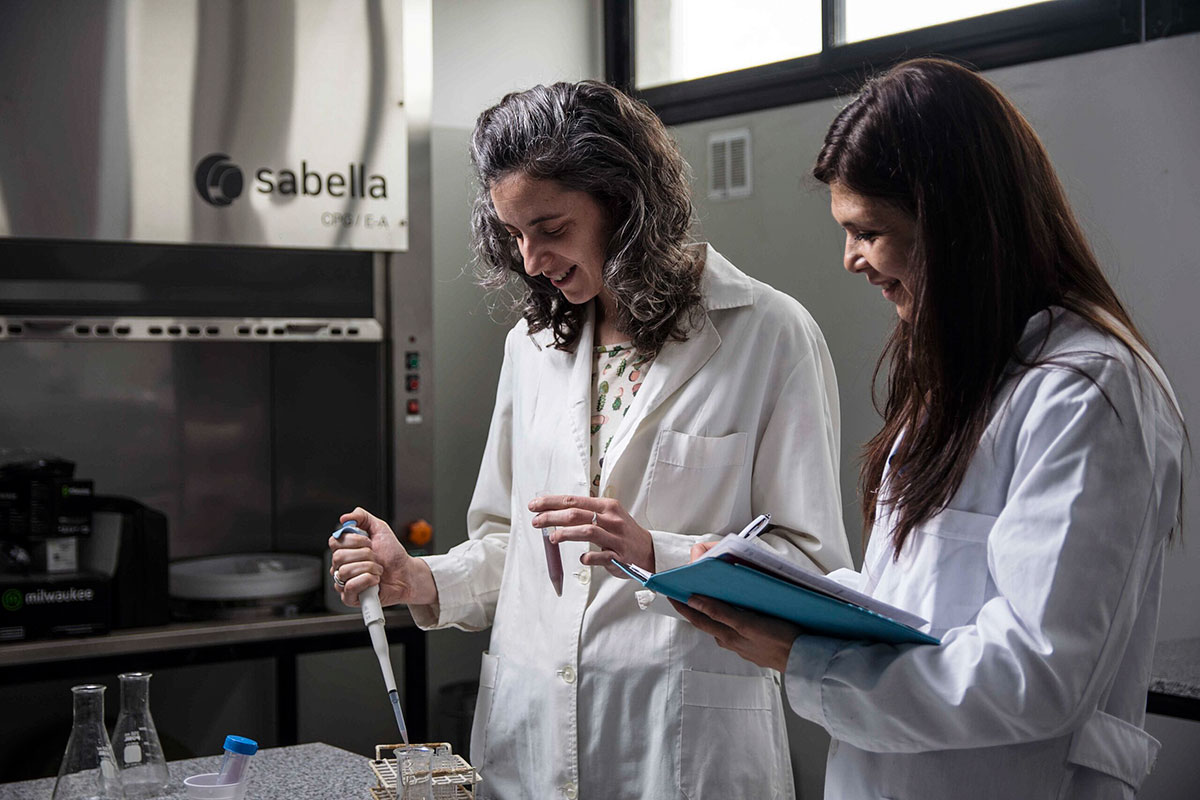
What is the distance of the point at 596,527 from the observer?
1442mm

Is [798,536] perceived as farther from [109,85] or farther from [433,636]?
[433,636]

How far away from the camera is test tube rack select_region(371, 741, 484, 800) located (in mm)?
1238

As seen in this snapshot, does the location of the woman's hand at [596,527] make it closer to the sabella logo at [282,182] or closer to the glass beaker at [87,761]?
the glass beaker at [87,761]

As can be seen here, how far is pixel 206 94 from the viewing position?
2.53 metres

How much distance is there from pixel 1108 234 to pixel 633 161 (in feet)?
4.10

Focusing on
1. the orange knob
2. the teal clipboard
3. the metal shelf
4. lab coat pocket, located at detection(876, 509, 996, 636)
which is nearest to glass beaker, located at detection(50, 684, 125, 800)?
the teal clipboard

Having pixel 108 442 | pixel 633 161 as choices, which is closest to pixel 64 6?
pixel 108 442

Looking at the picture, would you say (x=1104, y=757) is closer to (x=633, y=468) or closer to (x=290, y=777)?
(x=633, y=468)

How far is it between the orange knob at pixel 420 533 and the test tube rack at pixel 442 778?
141 centimetres

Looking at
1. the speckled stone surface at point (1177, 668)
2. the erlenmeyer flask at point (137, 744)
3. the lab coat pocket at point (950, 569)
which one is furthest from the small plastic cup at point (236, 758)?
the speckled stone surface at point (1177, 668)

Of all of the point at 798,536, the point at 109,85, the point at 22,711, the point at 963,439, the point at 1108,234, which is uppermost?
the point at 109,85

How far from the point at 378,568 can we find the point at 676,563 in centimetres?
41

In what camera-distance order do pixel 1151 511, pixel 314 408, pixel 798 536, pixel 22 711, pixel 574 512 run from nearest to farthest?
1. pixel 1151 511
2. pixel 574 512
3. pixel 798 536
4. pixel 22 711
5. pixel 314 408

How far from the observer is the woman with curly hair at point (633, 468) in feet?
5.20
